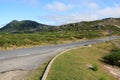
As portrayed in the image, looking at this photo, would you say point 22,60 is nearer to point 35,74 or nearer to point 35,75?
point 35,74

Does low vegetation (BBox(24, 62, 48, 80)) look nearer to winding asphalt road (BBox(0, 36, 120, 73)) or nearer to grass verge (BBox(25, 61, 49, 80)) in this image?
grass verge (BBox(25, 61, 49, 80))

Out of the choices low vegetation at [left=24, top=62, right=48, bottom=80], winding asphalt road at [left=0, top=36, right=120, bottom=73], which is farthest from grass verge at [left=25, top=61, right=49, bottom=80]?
winding asphalt road at [left=0, top=36, right=120, bottom=73]

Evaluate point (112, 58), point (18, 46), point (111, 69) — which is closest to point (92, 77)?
point (111, 69)

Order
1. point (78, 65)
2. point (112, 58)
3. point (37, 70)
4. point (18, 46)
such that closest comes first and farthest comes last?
point (37, 70), point (78, 65), point (112, 58), point (18, 46)

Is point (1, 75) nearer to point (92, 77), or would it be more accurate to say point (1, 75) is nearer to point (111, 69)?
point (92, 77)

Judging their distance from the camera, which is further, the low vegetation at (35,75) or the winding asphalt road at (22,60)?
the winding asphalt road at (22,60)

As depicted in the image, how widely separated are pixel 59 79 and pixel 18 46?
24.6m

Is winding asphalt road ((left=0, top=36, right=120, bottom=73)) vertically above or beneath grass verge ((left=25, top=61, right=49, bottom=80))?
beneath

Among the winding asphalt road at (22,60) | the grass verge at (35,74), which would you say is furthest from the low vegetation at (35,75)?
the winding asphalt road at (22,60)

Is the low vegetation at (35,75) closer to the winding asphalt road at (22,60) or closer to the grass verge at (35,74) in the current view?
the grass verge at (35,74)

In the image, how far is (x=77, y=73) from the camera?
16.5 meters

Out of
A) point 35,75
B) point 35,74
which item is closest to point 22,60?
point 35,74

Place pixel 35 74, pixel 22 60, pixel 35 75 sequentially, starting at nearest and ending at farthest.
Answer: pixel 35 75 → pixel 35 74 → pixel 22 60

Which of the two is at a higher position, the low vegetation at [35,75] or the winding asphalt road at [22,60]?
the low vegetation at [35,75]
